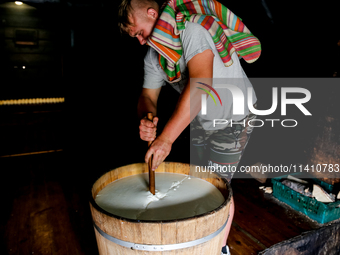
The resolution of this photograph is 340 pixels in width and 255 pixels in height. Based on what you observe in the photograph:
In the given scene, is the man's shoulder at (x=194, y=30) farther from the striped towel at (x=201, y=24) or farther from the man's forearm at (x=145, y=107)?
the man's forearm at (x=145, y=107)

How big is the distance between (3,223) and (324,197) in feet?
9.59

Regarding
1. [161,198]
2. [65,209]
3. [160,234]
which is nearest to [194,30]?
[161,198]

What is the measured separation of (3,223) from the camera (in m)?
2.08

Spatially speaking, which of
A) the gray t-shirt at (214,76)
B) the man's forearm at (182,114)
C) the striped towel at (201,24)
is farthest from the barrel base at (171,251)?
the striped towel at (201,24)

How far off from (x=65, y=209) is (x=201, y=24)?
6.79ft

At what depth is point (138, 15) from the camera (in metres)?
1.39

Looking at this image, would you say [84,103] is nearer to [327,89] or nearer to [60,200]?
[60,200]

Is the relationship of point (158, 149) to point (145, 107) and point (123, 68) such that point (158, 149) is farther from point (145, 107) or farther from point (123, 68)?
point (123, 68)

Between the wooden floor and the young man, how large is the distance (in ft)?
2.53

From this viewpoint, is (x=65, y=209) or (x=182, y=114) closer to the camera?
(x=182, y=114)

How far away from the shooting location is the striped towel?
1.29 m

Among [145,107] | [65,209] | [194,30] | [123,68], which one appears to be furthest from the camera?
[123,68]

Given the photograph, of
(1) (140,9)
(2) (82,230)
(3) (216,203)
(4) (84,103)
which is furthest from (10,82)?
(3) (216,203)

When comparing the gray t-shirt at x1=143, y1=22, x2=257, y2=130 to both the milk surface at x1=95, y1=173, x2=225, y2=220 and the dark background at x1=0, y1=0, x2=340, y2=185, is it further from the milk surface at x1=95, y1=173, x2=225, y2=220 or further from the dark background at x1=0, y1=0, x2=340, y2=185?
the dark background at x1=0, y1=0, x2=340, y2=185
